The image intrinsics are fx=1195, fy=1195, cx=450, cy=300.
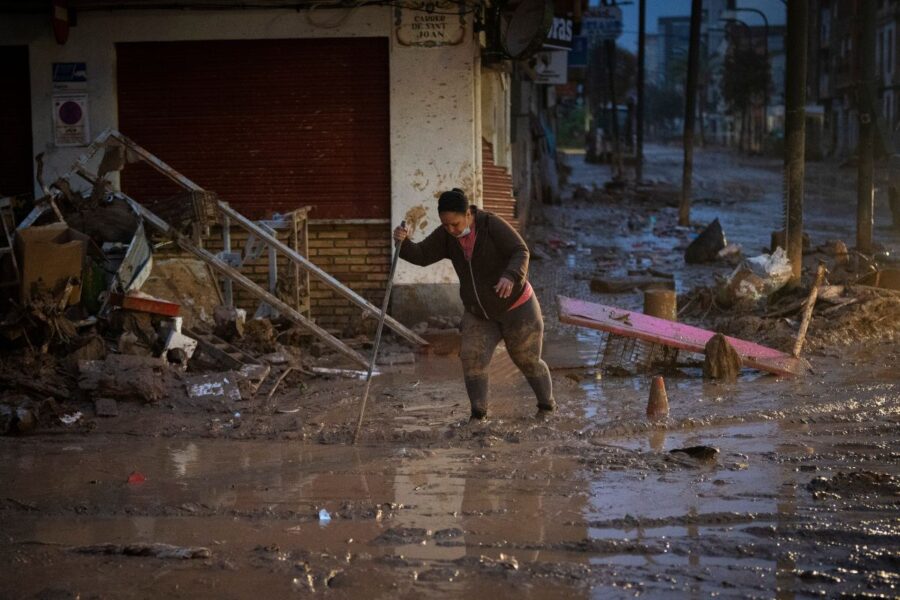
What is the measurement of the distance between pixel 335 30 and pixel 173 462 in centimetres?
620

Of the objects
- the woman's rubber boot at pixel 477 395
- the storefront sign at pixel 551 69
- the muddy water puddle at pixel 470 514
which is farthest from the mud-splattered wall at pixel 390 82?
the storefront sign at pixel 551 69

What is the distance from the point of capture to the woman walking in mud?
8094 millimetres

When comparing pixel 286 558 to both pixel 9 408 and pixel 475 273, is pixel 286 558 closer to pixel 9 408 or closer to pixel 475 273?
pixel 475 273

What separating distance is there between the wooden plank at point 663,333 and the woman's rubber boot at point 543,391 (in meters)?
1.24

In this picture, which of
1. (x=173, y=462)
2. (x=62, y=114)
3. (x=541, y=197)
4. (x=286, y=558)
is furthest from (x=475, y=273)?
(x=541, y=197)

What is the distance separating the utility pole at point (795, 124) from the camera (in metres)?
13.5

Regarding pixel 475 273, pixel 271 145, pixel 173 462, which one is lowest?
pixel 173 462

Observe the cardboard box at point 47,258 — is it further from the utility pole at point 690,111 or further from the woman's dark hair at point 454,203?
the utility pole at point 690,111

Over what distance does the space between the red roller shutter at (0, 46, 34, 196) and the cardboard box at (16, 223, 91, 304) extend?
3365 millimetres

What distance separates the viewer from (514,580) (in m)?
5.21

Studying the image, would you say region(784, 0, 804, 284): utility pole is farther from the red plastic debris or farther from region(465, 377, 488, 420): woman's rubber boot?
the red plastic debris

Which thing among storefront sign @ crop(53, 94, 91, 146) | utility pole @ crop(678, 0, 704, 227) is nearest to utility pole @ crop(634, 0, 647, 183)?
utility pole @ crop(678, 0, 704, 227)

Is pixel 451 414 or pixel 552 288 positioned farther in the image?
pixel 552 288

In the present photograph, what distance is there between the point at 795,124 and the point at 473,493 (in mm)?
8646
